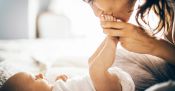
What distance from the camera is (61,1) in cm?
135

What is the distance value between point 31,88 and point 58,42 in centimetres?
51

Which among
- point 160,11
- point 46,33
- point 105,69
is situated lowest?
point 46,33

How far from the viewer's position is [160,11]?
1.95ft

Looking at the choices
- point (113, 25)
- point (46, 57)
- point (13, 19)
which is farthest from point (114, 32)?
point (13, 19)

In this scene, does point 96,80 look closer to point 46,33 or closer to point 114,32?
point 114,32

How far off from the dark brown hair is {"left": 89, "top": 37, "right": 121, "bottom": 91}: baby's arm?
0.08 m

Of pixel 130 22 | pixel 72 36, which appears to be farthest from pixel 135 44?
pixel 72 36

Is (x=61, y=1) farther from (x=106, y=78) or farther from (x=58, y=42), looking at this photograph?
(x=106, y=78)

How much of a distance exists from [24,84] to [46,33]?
686 millimetres

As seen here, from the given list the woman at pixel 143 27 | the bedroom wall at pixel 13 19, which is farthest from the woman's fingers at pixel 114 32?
the bedroom wall at pixel 13 19

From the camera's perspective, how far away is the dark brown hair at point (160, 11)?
59 cm

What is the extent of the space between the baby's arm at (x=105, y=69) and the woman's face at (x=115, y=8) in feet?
0.16

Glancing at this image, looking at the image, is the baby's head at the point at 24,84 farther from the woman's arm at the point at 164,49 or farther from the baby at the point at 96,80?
the woman's arm at the point at 164,49

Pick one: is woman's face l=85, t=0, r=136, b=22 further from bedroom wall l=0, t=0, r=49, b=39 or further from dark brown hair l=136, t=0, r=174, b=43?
bedroom wall l=0, t=0, r=49, b=39
